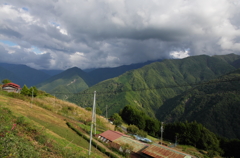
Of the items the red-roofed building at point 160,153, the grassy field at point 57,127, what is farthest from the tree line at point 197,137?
the grassy field at point 57,127

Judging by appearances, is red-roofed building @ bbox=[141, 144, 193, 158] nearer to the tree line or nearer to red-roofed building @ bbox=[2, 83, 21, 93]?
the tree line

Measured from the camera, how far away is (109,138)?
41.6 meters

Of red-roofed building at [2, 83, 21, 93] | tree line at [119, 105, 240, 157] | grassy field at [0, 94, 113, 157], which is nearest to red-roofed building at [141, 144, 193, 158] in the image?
grassy field at [0, 94, 113, 157]

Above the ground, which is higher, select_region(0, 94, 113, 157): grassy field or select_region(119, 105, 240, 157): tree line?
select_region(0, 94, 113, 157): grassy field

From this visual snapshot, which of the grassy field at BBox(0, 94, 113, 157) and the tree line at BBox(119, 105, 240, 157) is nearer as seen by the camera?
the grassy field at BBox(0, 94, 113, 157)

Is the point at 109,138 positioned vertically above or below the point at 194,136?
above

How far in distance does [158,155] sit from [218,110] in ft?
577

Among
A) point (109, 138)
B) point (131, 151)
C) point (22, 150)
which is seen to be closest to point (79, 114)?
point (109, 138)

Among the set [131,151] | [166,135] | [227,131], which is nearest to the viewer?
[131,151]

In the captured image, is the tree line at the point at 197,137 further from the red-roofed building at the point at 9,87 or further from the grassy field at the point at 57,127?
the red-roofed building at the point at 9,87

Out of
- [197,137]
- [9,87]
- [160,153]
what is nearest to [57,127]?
[160,153]

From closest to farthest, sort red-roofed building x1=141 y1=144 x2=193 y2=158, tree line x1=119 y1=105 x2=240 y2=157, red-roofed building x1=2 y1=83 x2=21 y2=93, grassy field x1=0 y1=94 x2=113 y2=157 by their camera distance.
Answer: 1. grassy field x1=0 y1=94 x2=113 y2=157
2. red-roofed building x1=141 y1=144 x2=193 y2=158
3. red-roofed building x1=2 y1=83 x2=21 y2=93
4. tree line x1=119 y1=105 x2=240 y2=157

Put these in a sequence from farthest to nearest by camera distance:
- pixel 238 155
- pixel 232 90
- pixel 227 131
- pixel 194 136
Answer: pixel 232 90, pixel 227 131, pixel 194 136, pixel 238 155

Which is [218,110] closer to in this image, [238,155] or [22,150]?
[238,155]
